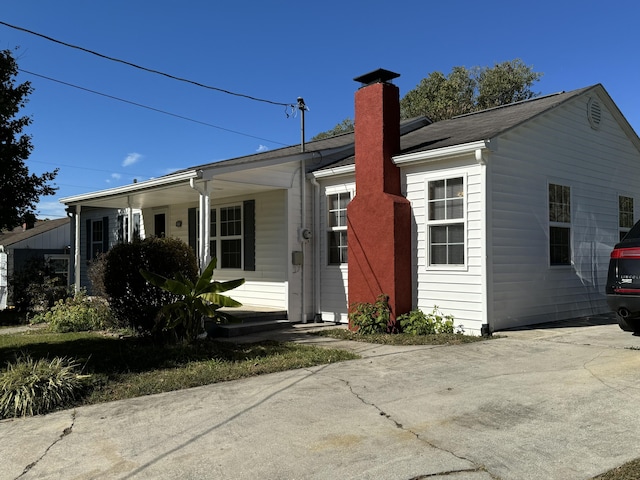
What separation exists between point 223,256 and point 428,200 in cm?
606

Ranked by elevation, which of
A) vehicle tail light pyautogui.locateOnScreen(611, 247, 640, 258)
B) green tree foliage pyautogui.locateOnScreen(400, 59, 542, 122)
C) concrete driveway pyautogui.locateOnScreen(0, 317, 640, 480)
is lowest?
concrete driveway pyautogui.locateOnScreen(0, 317, 640, 480)

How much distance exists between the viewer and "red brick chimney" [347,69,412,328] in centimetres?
967

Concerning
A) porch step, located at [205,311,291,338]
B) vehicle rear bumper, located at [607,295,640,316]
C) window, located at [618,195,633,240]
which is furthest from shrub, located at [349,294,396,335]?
window, located at [618,195,633,240]

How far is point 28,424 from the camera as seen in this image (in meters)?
4.73

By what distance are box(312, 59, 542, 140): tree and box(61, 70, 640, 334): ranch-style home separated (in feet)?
60.8

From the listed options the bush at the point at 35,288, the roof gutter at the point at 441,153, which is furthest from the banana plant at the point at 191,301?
the bush at the point at 35,288

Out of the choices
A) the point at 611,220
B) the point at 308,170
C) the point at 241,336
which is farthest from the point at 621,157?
the point at 241,336

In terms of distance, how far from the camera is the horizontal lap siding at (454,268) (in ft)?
29.5

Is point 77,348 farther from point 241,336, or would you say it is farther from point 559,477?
point 559,477

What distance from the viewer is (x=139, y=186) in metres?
11.6

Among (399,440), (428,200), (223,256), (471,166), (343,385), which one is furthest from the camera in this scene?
(223,256)

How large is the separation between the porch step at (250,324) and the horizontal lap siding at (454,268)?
2971mm

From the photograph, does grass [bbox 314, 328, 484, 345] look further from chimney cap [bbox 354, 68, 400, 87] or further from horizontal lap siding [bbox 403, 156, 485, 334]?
chimney cap [bbox 354, 68, 400, 87]

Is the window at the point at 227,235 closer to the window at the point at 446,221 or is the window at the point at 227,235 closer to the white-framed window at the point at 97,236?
the window at the point at 446,221
